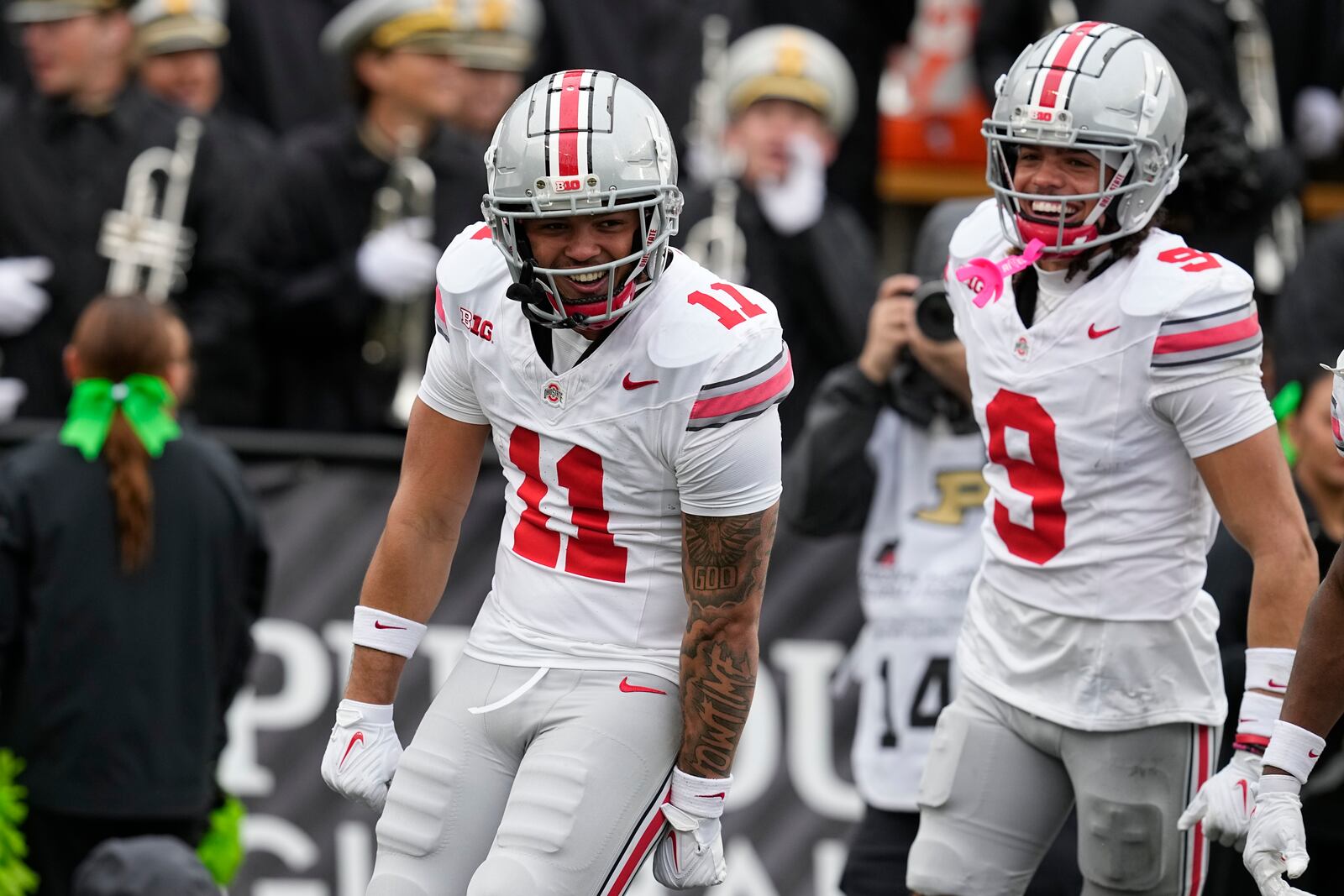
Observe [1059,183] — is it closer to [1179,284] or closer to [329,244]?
[1179,284]

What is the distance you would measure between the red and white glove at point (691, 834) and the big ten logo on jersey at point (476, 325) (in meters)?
0.90

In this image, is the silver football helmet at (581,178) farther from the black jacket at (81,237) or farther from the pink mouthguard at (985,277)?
the black jacket at (81,237)

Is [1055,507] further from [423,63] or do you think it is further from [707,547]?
[423,63]

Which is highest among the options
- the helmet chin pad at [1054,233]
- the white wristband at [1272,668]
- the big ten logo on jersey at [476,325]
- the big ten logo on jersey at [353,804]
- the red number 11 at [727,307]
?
the helmet chin pad at [1054,233]

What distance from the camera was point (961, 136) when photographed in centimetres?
894

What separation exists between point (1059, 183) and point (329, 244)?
3.68 m

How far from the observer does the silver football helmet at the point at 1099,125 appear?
4.26 meters

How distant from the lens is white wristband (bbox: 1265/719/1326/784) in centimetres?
401

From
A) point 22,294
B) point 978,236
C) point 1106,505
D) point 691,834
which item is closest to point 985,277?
point 978,236

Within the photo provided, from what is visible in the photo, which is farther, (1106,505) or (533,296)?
(1106,505)

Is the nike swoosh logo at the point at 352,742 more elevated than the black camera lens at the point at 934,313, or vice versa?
the black camera lens at the point at 934,313

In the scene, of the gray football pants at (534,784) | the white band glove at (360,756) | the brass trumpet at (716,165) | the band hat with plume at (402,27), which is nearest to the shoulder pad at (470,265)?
the gray football pants at (534,784)

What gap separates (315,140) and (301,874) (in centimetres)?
247

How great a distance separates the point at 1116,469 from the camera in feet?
14.1
